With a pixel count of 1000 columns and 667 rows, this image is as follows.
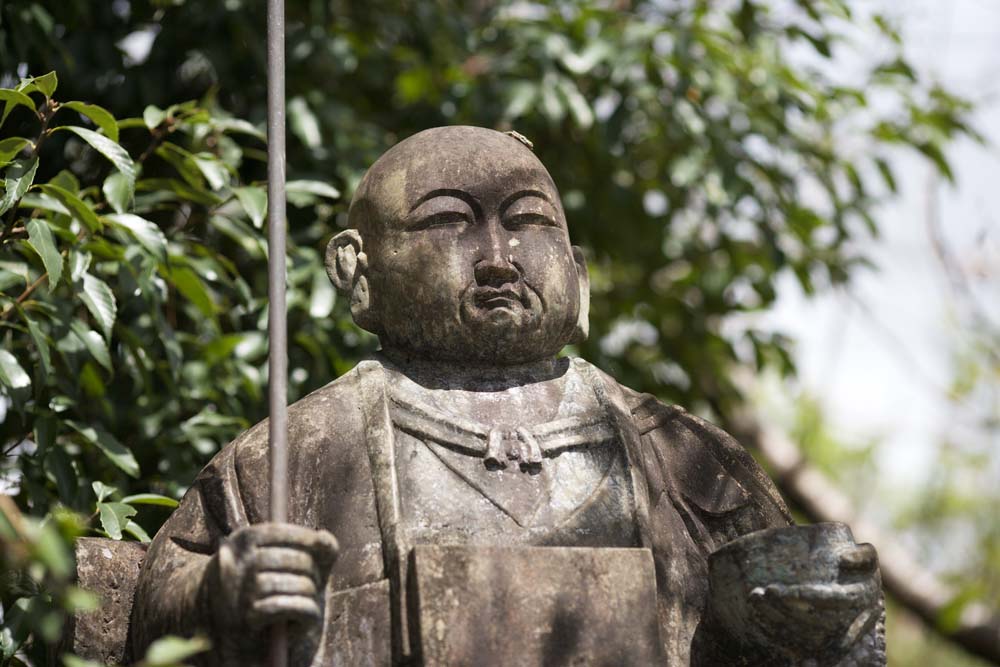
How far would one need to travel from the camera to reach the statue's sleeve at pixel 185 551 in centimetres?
386

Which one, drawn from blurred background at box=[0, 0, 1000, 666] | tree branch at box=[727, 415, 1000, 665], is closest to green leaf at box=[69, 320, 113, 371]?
blurred background at box=[0, 0, 1000, 666]

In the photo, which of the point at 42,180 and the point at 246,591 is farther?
the point at 42,180

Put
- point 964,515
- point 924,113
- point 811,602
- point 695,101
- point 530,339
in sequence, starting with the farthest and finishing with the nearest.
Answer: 1. point 964,515
2. point 924,113
3. point 695,101
4. point 530,339
5. point 811,602

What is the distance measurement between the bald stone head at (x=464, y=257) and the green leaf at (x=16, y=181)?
42.1 inches

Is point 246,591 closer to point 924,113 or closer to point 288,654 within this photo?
point 288,654

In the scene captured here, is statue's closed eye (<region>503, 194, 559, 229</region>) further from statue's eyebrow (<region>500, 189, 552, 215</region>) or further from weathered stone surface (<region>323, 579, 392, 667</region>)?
weathered stone surface (<region>323, 579, 392, 667</region>)

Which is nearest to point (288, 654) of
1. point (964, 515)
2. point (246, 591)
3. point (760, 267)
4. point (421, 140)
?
point (246, 591)

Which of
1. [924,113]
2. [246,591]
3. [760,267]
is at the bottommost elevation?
[760,267]

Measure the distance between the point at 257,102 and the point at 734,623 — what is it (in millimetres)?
4094

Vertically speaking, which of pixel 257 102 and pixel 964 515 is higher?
pixel 257 102

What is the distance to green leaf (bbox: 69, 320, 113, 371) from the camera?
5270 millimetres

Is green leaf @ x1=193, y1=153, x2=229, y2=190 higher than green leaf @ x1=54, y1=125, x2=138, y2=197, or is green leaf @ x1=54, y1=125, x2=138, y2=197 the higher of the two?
green leaf @ x1=54, y1=125, x2=138, y2=197

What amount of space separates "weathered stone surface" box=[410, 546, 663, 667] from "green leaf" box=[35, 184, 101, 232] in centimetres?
185

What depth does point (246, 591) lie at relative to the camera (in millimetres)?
3535
